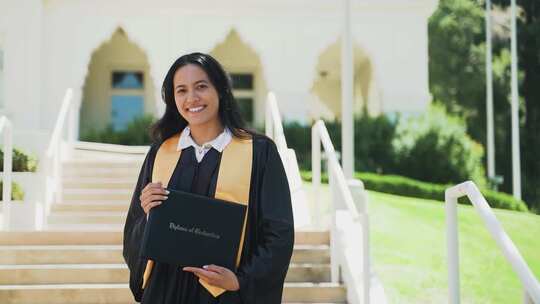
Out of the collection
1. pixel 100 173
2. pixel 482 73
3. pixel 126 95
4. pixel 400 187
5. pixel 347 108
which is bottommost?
pixel 400 187

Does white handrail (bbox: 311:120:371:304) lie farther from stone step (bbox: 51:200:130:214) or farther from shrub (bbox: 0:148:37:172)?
shrub (bbox: 0:148:37:172)

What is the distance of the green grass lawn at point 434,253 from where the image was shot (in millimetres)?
6816

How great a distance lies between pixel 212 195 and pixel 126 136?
547 inches

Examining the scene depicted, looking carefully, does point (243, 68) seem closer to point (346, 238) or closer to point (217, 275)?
point (346, 238)

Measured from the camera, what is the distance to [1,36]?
15.8 m

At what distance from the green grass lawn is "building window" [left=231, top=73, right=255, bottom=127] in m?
8.18

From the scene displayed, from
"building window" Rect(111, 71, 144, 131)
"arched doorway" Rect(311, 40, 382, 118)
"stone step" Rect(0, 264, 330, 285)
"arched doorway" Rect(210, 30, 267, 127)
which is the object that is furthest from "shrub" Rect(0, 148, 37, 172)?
"arched doorway" Rect(311, 40, 382, 118)

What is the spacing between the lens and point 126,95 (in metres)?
19.3

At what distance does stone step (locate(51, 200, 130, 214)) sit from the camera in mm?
8672

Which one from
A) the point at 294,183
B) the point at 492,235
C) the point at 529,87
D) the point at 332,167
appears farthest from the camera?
the point at 529,87

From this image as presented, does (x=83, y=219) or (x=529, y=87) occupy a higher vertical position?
(x=529, y=87)

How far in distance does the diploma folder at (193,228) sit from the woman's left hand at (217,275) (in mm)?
26

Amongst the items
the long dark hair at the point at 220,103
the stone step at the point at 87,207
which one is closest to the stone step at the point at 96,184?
the stone step at the point at 87,207

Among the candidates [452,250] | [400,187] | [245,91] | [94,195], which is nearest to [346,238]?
[452,250]
